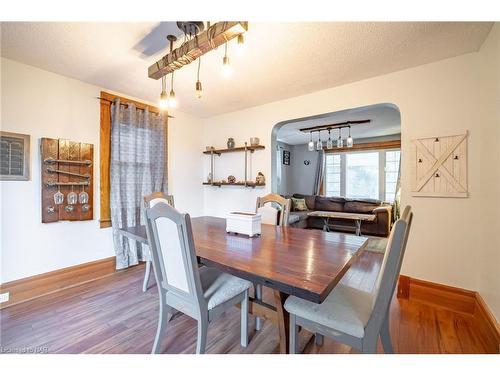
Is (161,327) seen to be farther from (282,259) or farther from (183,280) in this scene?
(282,259)

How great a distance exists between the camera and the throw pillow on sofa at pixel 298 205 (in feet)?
18.5

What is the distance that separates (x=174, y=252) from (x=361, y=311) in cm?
102

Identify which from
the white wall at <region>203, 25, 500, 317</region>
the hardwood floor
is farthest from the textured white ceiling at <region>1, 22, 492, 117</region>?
the hardwood floor

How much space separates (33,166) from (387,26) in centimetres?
340

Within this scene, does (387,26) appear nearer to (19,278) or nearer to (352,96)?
(352,96)

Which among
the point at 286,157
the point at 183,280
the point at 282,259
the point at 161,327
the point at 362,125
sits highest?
the point at 362,125

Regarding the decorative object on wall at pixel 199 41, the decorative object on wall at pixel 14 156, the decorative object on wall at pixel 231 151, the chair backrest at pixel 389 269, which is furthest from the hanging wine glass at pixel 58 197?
the chair backrest at pixel 389 269

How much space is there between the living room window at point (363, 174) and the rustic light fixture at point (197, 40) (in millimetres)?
5749

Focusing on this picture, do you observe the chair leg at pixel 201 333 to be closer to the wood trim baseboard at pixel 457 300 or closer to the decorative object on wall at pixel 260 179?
the wood trim baseboard at pixel 457 300

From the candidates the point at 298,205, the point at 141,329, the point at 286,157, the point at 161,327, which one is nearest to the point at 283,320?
the point at 161,327

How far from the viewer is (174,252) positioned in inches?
48.1

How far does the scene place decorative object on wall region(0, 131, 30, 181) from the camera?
2.04m

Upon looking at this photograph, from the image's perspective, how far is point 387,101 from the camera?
2.35 meters

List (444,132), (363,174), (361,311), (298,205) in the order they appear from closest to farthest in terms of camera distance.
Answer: (361,311), (444,132), (298,205), (363,174)
